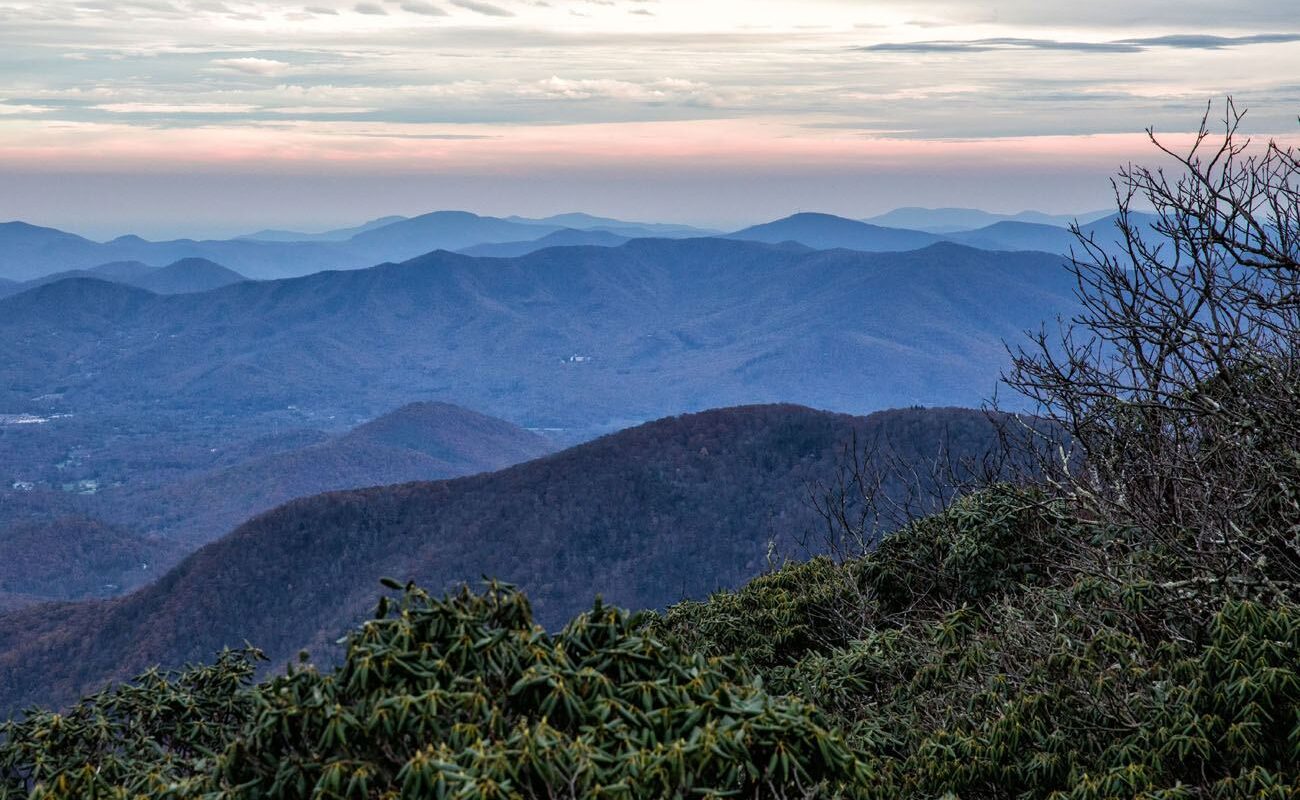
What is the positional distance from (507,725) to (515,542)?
100 meters

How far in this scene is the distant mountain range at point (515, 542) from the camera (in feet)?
322

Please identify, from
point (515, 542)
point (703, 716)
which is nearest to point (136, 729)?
point (703, 716)

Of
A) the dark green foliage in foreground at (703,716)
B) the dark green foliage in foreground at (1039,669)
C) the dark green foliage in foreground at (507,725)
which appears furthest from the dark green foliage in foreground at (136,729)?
the dark green foliage in foreground at (1039,669)

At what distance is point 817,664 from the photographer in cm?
1319

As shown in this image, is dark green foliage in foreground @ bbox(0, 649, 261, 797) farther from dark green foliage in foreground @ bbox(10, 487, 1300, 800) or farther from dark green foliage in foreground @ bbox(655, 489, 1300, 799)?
dark green foliage in foreground @ bbox(655, 489, 1300, 799)

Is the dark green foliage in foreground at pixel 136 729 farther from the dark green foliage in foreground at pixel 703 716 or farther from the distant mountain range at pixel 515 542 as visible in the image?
the distant mountain range at pixel 515 542

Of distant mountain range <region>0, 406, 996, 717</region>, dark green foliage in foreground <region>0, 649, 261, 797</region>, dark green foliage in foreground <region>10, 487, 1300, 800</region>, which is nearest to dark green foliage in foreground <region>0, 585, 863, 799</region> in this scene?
dark green foliage in foreground <region>10, 487, 1300, 800</region>

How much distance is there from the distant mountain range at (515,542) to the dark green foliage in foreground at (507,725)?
8754 centimetres

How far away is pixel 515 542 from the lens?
105000 millimetres

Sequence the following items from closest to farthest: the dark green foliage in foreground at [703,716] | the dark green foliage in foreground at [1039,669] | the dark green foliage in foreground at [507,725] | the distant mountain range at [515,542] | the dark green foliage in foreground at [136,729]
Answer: the dark green foliage in foreground at [507,725] < the dark green foliage in foreground at [703,716] < the dark green foliage in foreground at [1039,669] < the dark green foliage in foreground at [136,729] < the distant mountain range at [515,542]

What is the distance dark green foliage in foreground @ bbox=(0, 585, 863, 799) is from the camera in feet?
18.3

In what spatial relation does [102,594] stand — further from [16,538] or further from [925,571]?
[925,571]

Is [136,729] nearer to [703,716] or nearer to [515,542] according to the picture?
[703,716]

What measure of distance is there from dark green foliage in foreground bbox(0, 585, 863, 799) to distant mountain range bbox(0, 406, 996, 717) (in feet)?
287
